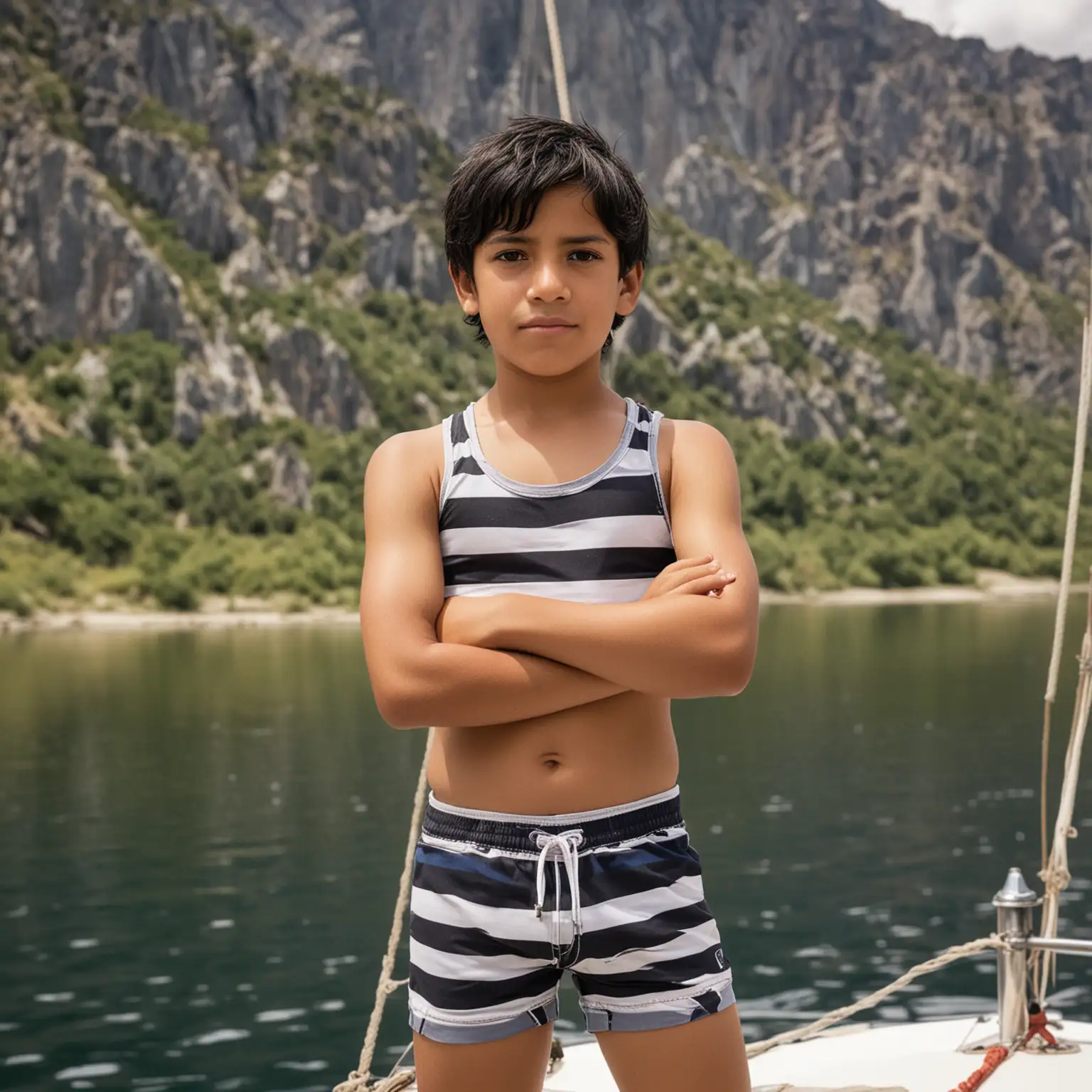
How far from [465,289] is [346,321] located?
14832 centimetres

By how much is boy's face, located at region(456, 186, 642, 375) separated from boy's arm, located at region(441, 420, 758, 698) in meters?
0.34

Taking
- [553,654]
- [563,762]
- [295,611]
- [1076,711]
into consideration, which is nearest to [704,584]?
[553,654]

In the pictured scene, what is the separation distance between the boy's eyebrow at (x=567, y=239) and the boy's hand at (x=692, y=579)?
0.58m

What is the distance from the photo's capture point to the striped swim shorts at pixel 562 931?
256 centimetres

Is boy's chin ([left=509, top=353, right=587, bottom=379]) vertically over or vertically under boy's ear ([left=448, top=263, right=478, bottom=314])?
under

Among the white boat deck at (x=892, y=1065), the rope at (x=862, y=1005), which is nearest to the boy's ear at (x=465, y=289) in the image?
the white boat deck at (x=892, y=1065)

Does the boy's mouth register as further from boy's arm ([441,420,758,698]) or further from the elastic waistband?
the elastic waistband

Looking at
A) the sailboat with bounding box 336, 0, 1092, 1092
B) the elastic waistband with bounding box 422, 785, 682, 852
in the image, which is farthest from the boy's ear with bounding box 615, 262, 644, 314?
the sailboat with bounding box 336, 0, 1092, 1092

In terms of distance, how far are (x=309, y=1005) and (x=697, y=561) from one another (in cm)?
1627

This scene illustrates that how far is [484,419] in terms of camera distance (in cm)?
281

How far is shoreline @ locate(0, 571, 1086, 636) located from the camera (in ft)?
307

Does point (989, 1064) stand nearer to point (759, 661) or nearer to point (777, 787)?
point (777, 787)

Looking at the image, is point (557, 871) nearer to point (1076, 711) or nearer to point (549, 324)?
point (549, 324)

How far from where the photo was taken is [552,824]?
8.49ft
